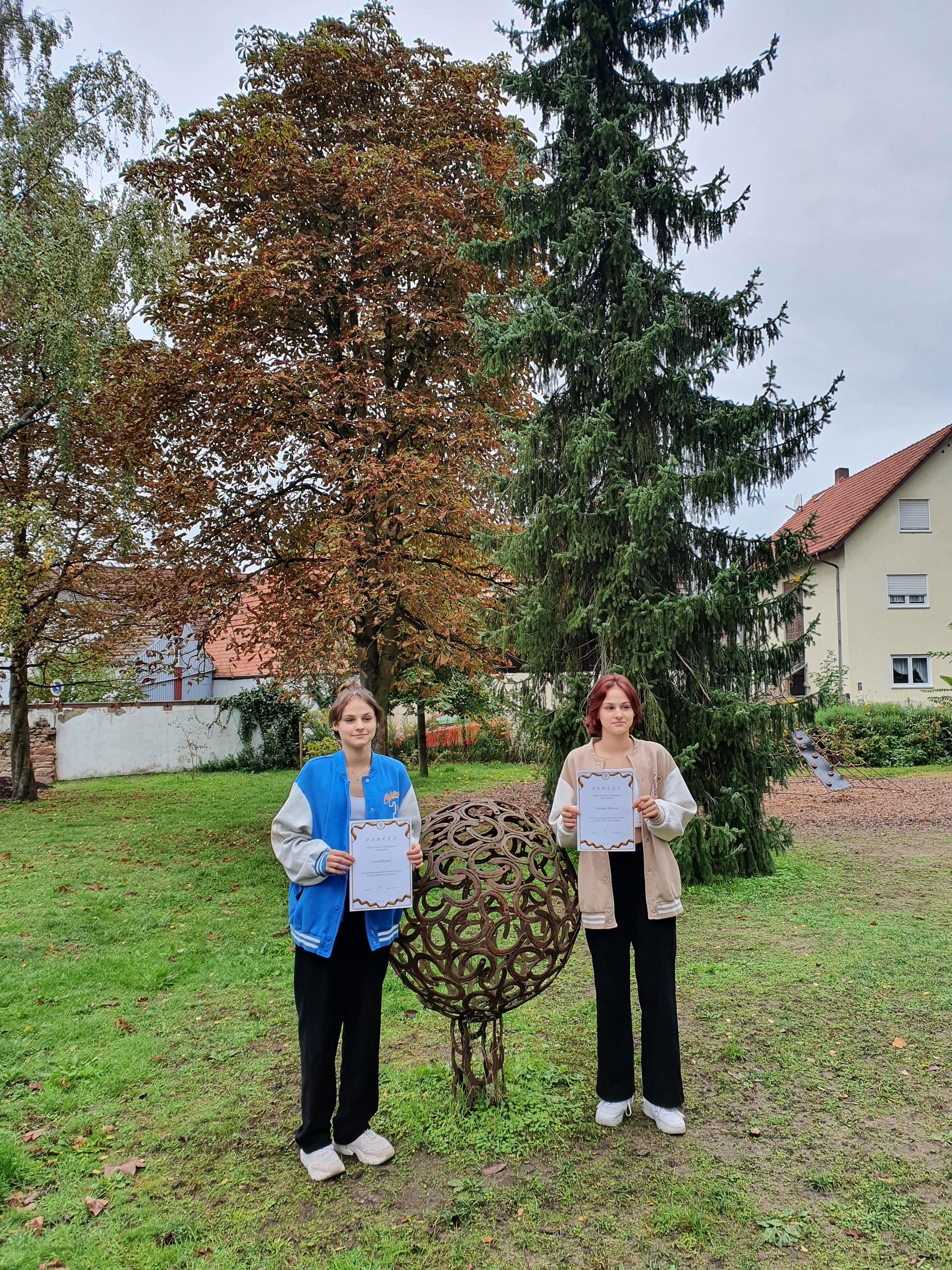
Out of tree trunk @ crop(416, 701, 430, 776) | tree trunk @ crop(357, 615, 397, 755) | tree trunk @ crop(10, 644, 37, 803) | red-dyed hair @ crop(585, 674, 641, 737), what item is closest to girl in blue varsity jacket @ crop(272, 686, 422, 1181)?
red-dyed hair @ crop(585, 674, 641, 737)

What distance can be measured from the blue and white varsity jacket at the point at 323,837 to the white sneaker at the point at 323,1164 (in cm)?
89

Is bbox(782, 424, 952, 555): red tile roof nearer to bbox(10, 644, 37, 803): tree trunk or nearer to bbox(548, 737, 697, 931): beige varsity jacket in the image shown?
bbox(10, 644, 37, 803): tree trunk

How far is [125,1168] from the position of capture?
11.7 feet

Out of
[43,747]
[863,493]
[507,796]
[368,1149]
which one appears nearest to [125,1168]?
[368,1149]

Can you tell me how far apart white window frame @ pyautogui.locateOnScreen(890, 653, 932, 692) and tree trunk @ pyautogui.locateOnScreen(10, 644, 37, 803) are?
22804 mm

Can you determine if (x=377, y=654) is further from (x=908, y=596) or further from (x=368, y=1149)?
(x=908, y=596)

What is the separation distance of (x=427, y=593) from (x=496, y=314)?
3301 mm

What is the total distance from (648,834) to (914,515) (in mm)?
25068

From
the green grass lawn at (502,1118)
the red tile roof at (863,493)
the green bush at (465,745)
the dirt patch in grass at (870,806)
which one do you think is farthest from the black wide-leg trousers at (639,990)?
the red tile roof at (863,493)

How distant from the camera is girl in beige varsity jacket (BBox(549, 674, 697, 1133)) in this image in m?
3.57

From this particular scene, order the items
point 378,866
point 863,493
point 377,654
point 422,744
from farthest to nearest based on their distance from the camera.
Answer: point 863,493
point 422,744
point 377,654
point 378,866

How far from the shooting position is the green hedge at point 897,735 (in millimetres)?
18656

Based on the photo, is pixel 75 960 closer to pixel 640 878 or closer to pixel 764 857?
pixel 640 878

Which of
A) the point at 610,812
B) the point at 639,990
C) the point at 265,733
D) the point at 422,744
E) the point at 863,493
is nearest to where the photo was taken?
the point at 610,812
